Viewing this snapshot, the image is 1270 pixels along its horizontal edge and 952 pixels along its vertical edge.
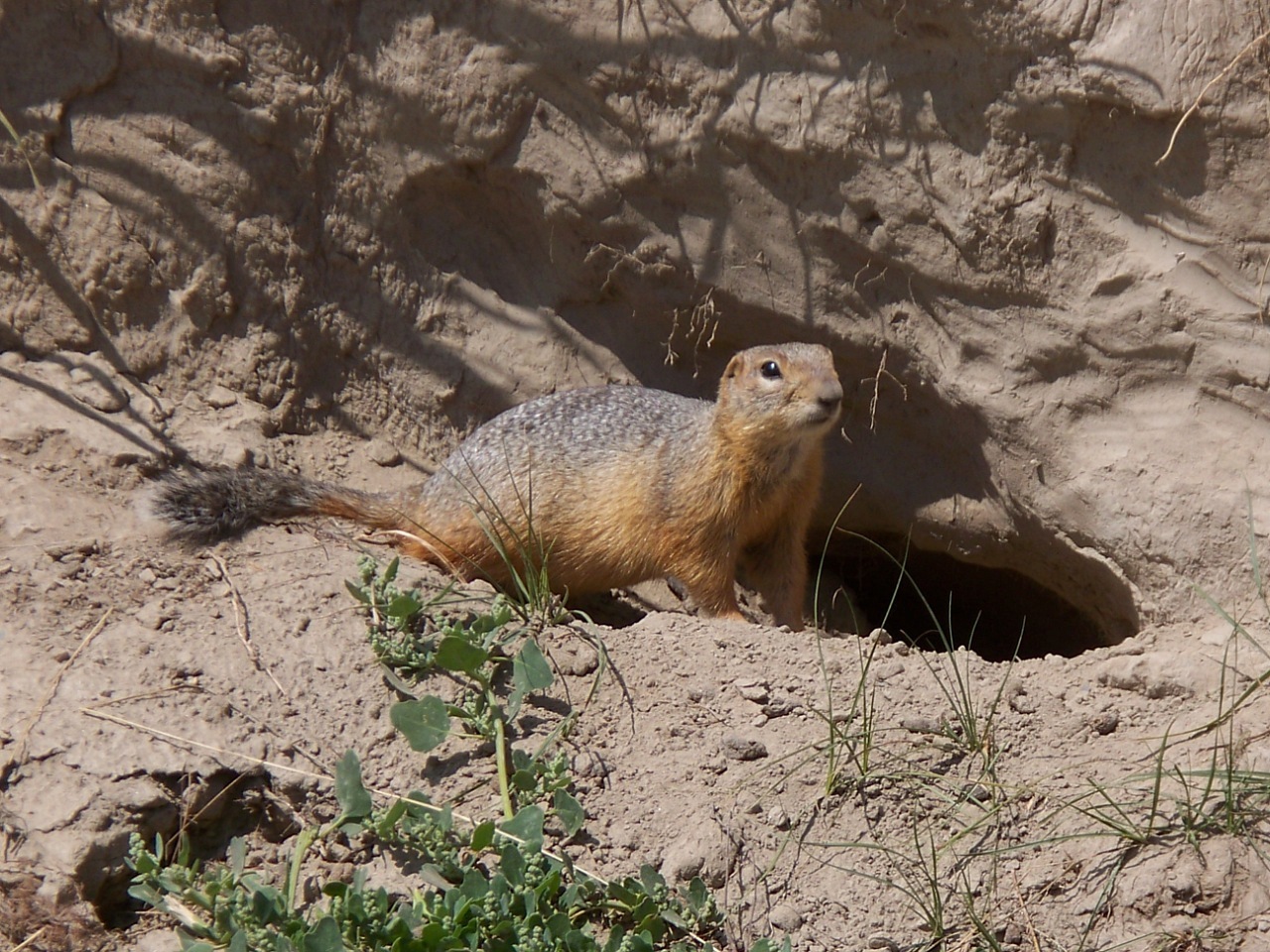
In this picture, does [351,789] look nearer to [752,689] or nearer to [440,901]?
[440,901]

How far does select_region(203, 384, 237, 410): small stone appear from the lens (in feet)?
17.4

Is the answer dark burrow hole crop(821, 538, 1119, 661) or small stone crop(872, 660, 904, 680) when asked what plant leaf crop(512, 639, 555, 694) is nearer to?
small stone crop(872, 660, 904, 680)

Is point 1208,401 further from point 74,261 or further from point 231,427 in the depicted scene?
point 74,261

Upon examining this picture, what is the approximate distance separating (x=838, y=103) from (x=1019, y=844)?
118 inches

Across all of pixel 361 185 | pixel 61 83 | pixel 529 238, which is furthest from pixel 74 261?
pixel 529 238

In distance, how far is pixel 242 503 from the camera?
15.1ft

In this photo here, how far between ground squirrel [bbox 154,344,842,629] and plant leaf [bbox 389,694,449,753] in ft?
4.69

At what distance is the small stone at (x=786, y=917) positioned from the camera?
318 centimetres

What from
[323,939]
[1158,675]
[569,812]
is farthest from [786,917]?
[1158,675]

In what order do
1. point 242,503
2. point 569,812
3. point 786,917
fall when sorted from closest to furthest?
point 786,917 → point 569,812 → point 242,503

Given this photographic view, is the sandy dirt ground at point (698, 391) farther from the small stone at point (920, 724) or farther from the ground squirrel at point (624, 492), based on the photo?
the ground squirrel at point (624, 492)

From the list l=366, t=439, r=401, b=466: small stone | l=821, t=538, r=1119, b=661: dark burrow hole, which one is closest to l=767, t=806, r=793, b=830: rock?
l=821, t=538, r=1119, b=661: dark burrow hole

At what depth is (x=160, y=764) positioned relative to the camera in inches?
136

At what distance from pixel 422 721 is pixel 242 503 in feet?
5.09
